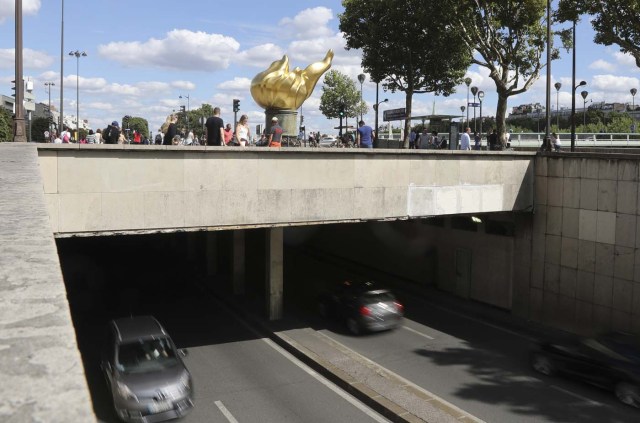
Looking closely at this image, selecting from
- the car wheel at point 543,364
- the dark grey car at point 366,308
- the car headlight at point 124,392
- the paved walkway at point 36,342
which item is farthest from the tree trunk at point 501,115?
the paved walkway at point 36,342

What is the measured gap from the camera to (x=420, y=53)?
42406 mm

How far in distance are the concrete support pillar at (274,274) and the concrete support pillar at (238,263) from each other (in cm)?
376

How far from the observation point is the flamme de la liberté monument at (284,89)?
2609 cm

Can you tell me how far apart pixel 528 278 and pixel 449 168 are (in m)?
5.62

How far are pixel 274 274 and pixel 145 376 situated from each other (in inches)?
343

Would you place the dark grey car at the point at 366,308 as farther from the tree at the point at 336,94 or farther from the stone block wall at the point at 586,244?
the tree at the point at 336,94

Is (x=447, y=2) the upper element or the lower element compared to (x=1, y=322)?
upper

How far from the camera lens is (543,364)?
52.7ft

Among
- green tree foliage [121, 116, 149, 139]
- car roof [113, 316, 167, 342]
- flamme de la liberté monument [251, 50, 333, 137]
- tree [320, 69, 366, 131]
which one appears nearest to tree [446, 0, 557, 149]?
flamme de la liberté monument [251, 50, 333, 137]

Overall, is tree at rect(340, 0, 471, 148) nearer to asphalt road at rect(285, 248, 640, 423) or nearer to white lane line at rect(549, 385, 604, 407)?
asphalt road at rect(285, 248, 640, 423)

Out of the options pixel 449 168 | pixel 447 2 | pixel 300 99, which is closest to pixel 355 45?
pixel 447 2

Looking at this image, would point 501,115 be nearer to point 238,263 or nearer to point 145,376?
point 238,263

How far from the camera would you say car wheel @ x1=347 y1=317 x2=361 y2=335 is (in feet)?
64.1

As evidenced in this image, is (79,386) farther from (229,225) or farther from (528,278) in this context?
(528,278)
